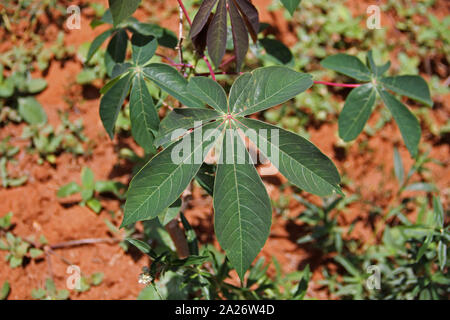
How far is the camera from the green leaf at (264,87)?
0.90 m

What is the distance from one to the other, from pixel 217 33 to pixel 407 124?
737mm

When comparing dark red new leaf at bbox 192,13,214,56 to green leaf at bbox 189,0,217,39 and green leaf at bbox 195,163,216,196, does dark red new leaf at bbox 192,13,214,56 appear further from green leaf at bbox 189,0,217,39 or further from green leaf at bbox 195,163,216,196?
green leaf at bbox 195,163,216,196

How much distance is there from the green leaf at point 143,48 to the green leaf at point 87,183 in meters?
0.85

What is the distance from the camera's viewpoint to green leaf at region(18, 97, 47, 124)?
1883mm

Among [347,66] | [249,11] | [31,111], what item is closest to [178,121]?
[249,11]

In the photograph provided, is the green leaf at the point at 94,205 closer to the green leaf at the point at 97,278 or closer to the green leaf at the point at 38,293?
the green leaf at the point at 97,278

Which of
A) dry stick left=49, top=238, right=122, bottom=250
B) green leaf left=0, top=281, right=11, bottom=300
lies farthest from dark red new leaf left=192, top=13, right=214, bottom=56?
green leaf left=0, top=281, right=11, bottom=300

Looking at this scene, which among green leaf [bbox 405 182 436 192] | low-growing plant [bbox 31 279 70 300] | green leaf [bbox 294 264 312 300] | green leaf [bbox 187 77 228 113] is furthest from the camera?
green leaf [bbox 405 182 436 192]

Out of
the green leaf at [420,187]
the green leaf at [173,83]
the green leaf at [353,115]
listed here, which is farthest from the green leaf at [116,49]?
the green leaf at [420,187]

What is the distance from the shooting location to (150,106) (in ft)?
3.42

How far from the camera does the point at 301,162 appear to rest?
2.85 feet

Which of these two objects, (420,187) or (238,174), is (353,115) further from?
(420,187)
